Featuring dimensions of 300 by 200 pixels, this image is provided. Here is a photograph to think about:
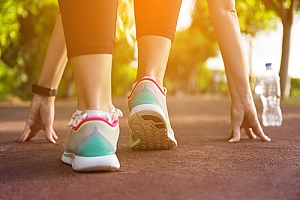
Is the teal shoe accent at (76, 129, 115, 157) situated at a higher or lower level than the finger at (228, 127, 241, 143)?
higher

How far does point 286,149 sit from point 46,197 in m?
1.53

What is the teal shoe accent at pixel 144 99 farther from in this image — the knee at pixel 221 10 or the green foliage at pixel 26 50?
the green foliage at pixel 26 50

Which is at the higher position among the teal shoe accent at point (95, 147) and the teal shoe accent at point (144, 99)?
the teal shoe accent at point (144, 99)

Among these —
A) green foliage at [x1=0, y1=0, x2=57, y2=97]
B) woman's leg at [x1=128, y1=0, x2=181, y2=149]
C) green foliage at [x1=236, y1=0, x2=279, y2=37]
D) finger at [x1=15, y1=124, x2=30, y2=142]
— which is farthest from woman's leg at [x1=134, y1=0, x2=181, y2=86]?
green foliage at [x1=236, y1=0, x2=279, y2=37]

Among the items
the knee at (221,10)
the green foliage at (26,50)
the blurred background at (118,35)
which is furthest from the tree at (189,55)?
the knee at (221,10)

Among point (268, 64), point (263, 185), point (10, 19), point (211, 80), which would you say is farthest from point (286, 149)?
point (211, 80)

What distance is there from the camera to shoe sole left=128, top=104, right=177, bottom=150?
2.10 meters

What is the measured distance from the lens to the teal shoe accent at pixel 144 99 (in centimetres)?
214

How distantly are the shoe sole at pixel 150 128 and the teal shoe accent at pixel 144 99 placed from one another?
0.03 metres

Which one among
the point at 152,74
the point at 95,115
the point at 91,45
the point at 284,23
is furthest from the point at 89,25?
the point at 284,23

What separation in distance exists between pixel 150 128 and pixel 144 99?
5.8 inches

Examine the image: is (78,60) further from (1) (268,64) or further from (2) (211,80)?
(2) (211,80)

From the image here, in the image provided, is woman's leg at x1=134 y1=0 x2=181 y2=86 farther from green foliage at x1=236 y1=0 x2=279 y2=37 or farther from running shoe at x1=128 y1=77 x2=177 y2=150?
green foliage at x1=236 y1=0 x2=279 y2=37

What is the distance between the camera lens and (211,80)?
4888 cm
